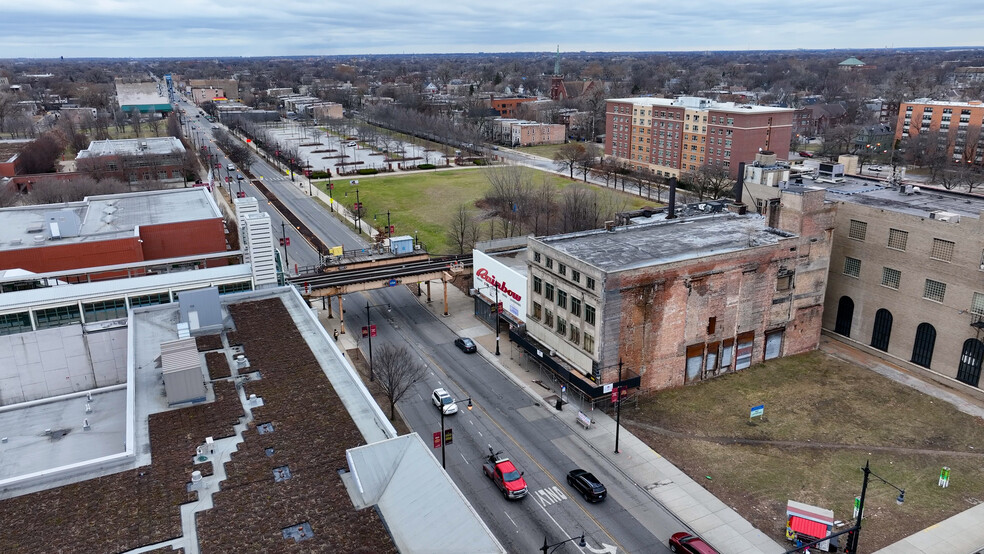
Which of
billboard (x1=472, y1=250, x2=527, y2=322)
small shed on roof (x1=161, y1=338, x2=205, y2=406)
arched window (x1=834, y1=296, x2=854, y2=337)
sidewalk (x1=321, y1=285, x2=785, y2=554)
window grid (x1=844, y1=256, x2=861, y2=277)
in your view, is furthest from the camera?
arched window (x1=834, y1=296, x2=854, y2=337)

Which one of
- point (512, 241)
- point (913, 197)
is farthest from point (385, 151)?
point (913, 197)

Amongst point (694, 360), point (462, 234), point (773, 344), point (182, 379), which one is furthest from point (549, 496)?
point (462, 234)

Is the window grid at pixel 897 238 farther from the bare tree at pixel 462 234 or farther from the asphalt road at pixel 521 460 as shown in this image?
the bare tree at pixel 462 234

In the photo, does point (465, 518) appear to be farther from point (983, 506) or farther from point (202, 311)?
point (983, 506)

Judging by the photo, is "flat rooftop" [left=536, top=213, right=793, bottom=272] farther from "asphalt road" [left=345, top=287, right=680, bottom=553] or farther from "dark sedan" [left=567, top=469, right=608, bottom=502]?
"dark sedan" [left=567, top=469, right=608, bottom=502]

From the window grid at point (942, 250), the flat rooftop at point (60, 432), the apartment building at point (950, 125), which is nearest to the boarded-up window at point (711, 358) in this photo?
the window grid at point (942, 250)

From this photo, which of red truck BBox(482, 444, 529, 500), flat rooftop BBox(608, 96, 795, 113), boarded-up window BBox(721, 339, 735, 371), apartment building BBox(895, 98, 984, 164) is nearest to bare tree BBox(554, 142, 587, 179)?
flat rooftop BBox(608, 96, 795, 113)
